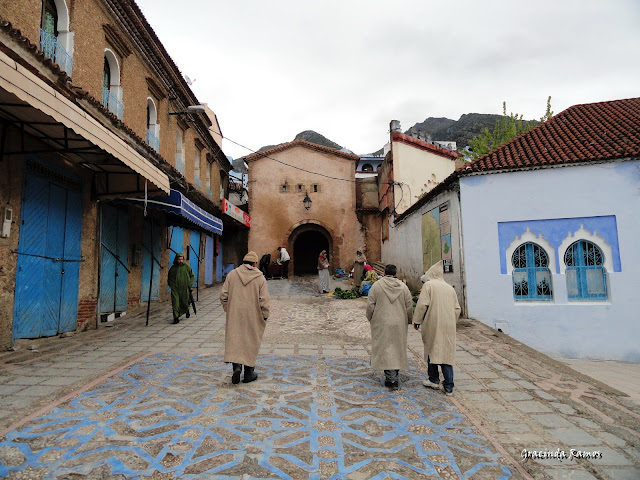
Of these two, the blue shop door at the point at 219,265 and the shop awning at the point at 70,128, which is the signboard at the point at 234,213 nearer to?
the blue shop door at the point at 219,265

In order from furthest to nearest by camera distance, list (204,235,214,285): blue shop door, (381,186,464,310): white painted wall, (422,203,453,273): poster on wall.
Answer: (204,235,214,285): blue shop door → (422,203,453,273): poster on wall → (381,186,464,310): white painted wall

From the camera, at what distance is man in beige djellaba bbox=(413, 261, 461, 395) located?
4422 millimetres

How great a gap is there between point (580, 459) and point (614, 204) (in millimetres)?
7744

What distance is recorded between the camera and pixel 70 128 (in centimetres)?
477

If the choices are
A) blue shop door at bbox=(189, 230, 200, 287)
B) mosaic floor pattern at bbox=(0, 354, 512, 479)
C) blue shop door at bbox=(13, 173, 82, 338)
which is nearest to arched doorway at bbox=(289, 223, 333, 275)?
blue shop door at bbox=(189, 230, 200, 287)

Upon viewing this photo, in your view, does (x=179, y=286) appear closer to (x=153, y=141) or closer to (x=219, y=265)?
(x=153, y=141)

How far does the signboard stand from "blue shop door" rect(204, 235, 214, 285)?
1.54 metres

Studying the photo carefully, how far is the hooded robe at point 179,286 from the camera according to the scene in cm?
839

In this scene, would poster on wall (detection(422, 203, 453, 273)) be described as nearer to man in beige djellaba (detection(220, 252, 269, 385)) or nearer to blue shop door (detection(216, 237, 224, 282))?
man in beige djellaba (detection(220, 252, 269, 385))

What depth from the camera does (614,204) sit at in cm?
849

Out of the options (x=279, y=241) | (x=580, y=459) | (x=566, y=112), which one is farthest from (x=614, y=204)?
(x=279, y=241)

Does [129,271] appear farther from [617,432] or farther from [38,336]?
[617,432]

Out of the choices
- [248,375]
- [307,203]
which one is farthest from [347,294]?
[307,203]

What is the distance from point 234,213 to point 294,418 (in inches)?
575
